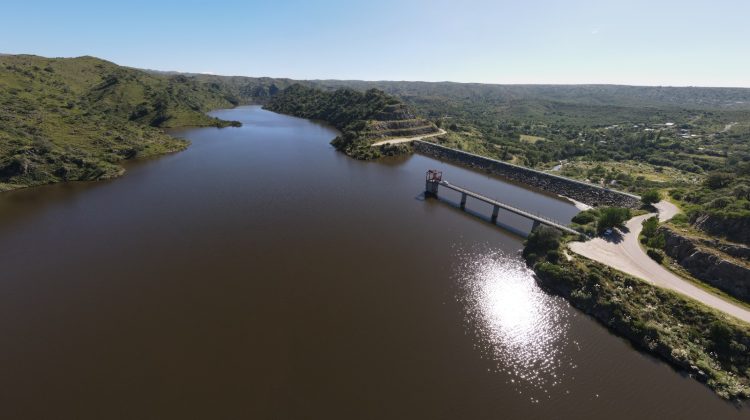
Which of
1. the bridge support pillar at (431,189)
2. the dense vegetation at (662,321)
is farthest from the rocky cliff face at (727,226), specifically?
the bridge support pillar at (431,189)

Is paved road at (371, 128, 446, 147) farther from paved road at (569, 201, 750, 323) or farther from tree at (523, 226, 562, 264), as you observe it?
paved road at (569, 201, 750, 323)

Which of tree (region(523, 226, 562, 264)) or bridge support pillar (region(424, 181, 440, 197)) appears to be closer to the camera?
tree (region(523, 226, 562, 264))

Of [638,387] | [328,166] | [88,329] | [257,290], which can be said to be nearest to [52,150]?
[328,166]

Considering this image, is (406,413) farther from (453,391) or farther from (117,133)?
(117,133)

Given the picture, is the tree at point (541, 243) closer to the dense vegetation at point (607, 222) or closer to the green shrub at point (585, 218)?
the dense vegetation at point (607, 222)

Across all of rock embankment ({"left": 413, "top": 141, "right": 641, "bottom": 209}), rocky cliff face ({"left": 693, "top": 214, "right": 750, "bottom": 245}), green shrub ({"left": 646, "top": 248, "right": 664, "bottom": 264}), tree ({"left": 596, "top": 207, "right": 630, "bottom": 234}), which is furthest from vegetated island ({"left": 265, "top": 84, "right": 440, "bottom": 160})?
rocky cliff face ({"left": 693, "top": 214, "right": 750, "bottom": 245})

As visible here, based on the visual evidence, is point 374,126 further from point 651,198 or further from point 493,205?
point 651,198
